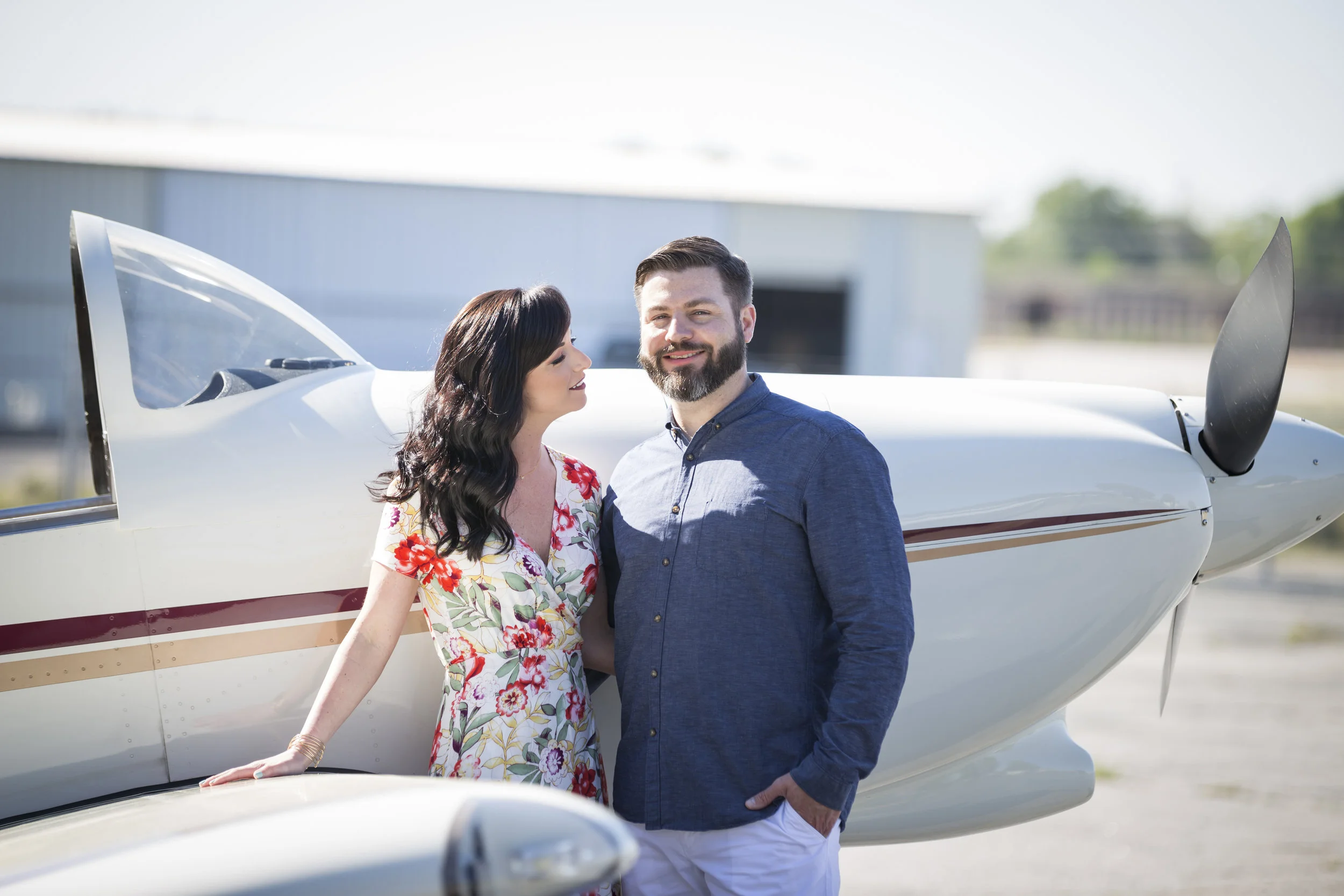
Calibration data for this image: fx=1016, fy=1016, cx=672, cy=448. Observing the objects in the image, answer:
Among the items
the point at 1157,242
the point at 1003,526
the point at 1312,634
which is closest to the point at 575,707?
the point at 1003,526

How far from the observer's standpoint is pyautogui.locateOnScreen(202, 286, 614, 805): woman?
2.22m

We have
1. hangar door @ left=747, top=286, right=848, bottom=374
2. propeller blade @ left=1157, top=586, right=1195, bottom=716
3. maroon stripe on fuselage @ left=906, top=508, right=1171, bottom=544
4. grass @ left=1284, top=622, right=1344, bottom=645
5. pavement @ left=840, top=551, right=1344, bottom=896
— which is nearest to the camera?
maroon stripe on fuselage @ left=906, top=508, right=1171, bottom=544

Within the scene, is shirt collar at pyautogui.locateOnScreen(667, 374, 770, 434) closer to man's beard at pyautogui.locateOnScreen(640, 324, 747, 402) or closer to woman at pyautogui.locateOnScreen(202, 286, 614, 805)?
man's beard at pyautogui.locateOnScreen(640, 324, 747, 402)

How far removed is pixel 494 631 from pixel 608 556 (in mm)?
352

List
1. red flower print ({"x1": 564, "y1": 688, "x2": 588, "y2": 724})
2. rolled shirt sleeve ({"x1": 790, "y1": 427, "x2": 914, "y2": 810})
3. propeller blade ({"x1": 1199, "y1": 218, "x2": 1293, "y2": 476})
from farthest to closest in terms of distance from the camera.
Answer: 1. propeller blade ({"x1": 1199, "y1": 218, "x2": 1293, "y2": 476})
2. red flower print ({"x1": 564, "y1": 688, "x2": 588, "y2": 724})
3. rolled shirt sleeve ({"x1": 790, "y1": 427, "x2": 914, "y2": 810})

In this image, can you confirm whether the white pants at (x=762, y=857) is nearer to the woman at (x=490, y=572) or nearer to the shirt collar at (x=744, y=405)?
the woman at (x=490, y=572)

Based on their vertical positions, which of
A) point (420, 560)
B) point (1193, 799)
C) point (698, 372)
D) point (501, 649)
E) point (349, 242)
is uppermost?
point (349, 242)

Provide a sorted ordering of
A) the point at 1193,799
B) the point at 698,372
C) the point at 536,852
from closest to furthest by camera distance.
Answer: the point at 536,852 → the point at 698,372 → the point at 1193,799

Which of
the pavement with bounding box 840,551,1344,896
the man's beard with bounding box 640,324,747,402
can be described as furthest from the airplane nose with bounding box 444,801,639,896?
the pavement with bounding box 840,551,1344,896

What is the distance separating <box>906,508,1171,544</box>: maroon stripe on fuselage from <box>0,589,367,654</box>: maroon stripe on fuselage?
1489 millimetres

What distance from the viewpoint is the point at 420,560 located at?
224cm

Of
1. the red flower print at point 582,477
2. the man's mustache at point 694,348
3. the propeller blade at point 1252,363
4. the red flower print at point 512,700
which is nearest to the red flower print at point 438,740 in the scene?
the red flower print at point 512,700

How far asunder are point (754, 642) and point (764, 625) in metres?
0.04

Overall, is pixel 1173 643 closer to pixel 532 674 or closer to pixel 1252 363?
pixel 1252 363
